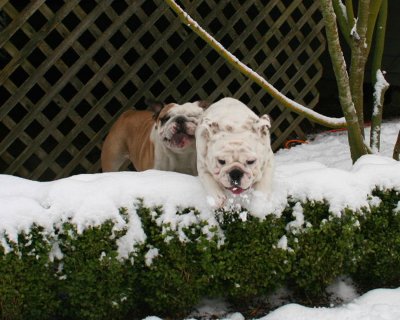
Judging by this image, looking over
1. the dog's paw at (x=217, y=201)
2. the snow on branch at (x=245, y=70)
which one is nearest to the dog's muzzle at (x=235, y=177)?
the dog's paw at (x=217, y=201)

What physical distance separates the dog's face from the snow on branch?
0.76 metres

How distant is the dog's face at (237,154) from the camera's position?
3.49 metres

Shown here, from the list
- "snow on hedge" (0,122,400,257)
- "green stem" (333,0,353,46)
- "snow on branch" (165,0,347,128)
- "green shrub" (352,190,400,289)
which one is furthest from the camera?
"green stem" (333,0,353,46)

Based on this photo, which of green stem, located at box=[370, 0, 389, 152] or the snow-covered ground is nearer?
the snow-covered ground

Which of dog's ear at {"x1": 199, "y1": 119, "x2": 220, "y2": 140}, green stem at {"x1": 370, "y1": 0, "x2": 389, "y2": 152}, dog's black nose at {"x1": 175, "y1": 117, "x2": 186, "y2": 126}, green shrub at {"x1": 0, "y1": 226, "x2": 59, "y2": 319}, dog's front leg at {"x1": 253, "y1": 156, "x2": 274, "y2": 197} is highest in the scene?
green shrub at {"x1": 0, "y1": 226, "x2": 59, "y2": 319}

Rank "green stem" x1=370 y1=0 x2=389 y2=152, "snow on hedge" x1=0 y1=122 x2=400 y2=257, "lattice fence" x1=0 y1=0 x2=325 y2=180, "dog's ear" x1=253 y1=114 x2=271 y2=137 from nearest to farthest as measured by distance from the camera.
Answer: "snow on hedge" x1=0 y1=122 x2=400 y2=257, "dog's ear" x1=253 y1=114 x2=271 y2=137, "green stem" x1=370 y1=0 x2=389 y2=152, "lattice fence" x1=0 y1=0 x2=325 y2=180

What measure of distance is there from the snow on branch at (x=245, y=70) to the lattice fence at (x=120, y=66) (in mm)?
1372

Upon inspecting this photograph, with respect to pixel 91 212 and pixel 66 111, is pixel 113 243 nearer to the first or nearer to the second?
pixel 91 212

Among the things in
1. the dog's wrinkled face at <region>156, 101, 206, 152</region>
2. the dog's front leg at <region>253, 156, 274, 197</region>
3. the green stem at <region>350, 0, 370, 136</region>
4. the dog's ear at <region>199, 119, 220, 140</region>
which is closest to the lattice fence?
the dog's wrinkled face at <region>156, 101, 206, 152</region>

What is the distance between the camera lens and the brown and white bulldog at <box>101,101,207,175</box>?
4.49 meters

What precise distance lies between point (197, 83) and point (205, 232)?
112 inches

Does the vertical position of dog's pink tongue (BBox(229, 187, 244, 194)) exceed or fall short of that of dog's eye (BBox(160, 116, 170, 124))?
it falls short

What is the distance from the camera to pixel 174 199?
376 centimetres

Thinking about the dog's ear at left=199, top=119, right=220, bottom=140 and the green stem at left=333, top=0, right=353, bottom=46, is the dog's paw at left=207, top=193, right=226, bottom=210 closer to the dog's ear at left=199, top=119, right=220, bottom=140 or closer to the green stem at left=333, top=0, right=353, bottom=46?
the dog's ear at left=199, top=119, right=220, bottom=140
